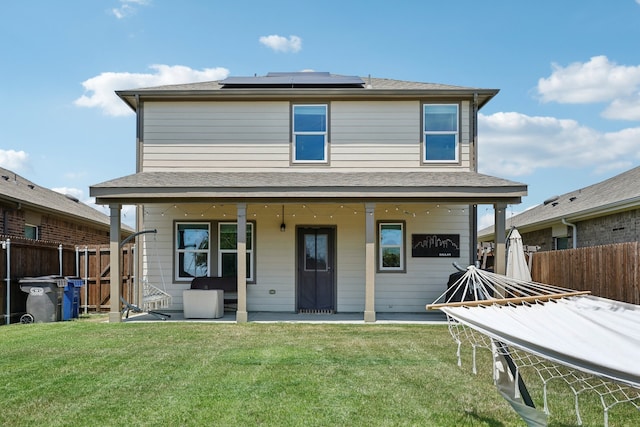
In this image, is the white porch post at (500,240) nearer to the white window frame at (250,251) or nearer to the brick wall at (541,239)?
the white window frame at (250,251)

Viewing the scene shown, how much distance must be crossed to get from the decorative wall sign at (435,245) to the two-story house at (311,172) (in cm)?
2

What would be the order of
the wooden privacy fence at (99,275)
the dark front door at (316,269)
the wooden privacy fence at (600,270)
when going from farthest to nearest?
the wooden privacy fence at (99,275), the dark front door at (316,269), the wooden privacy fence at (600,270)

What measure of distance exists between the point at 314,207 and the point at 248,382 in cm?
731

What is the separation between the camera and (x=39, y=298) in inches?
451

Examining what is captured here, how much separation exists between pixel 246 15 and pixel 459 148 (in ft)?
18.3

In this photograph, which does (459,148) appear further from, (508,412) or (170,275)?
(508,412)

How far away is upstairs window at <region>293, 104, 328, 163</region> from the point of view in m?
13.1

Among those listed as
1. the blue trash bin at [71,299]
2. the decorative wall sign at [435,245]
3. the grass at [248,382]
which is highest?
the decorative wall sign at [435,245]

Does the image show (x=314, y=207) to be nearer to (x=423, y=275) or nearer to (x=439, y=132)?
(x=423, y=275)

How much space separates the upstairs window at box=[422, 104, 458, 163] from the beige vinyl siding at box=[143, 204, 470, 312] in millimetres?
1179

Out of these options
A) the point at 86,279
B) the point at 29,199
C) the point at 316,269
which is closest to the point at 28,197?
the point at 29,199

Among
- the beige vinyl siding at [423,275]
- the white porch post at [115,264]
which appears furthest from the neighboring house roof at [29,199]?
the beige vinyl siding at [423,275]

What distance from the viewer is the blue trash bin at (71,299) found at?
12.1 metres

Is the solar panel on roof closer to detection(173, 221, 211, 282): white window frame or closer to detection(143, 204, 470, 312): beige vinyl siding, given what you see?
detection(143, 204, 470, 312): beige vinyl siding
